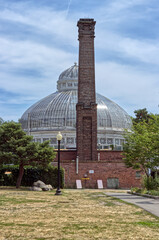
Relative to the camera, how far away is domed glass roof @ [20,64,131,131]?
8388 cm

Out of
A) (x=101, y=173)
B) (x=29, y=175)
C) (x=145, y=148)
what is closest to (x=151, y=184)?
(x=145, y=148)

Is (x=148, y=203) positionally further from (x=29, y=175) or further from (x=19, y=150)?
(x=29, y=175)

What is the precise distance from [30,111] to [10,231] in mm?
83141

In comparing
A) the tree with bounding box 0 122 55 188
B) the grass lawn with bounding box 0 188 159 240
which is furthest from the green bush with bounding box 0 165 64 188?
the grass lawn with bounding box 0 188 159 240

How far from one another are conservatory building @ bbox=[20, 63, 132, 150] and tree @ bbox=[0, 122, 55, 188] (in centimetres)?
4684

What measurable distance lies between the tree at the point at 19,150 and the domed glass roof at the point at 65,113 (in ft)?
164

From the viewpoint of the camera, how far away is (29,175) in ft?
118

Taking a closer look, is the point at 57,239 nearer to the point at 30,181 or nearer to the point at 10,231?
the point at 10,231

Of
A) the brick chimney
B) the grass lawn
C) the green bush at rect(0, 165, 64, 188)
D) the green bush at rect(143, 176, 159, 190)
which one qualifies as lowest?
the grass lawn

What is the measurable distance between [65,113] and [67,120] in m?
1.82

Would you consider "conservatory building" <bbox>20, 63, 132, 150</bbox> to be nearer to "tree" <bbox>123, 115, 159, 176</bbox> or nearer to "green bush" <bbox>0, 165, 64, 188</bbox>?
A: "green bush" <bbox>0, 165, 64, 188</bbox>

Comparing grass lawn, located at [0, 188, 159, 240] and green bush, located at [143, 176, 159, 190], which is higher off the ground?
green bush, located at [143, 176, 159, 190]

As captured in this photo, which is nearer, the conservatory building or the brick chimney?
the brick chimney

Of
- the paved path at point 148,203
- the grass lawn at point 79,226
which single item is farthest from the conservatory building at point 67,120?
the grass lawn at point 79,226
